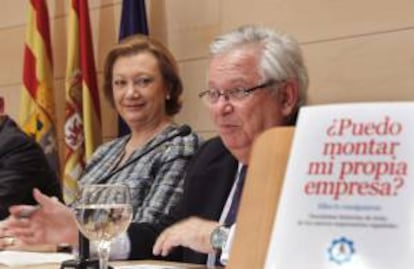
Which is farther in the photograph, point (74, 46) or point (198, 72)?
point (74, 46)

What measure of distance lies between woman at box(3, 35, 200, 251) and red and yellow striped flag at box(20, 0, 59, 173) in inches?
29.0

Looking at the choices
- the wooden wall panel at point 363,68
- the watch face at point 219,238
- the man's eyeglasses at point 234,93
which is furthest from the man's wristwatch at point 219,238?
the wooden wall panel at point 363,68

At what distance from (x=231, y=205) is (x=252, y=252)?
49.3 inches

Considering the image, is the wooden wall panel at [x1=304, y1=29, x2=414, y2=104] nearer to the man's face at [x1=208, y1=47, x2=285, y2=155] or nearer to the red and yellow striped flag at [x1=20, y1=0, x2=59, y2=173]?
the man's face at [x1=208, y1=47, x2=285, y2=155]

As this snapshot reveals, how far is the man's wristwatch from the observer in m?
1.59

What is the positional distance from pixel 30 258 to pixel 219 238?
20.3 inches

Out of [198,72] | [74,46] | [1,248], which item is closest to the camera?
[1,248]

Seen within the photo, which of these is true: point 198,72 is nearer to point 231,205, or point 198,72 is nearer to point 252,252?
point 231,205

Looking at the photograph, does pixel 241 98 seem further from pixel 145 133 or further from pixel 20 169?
pixel 20 169

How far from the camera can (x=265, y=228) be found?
0.73 m

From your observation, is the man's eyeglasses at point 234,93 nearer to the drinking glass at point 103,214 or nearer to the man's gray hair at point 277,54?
the man's gray hair at point 277,54

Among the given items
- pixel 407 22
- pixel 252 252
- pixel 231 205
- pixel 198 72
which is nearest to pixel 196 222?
pixel 231 205

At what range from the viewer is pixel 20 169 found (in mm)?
3088

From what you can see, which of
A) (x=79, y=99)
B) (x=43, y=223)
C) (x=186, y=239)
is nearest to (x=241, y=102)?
(x=186, y=239)
